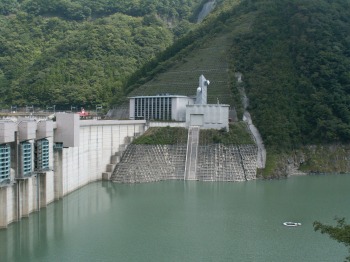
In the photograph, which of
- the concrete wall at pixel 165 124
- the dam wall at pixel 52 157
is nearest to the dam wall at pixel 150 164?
the dam wall at pixel 52 157

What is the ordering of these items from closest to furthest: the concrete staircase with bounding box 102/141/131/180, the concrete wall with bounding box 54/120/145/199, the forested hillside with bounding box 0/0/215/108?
1. the concrete wall with bounding box 54/120/145/199
2. the concrete staircase with bounding box 102/141/131/180
3. the forested hillside with bounding box 0/0/215/108

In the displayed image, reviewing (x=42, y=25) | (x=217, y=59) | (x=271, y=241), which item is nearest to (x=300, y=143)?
(x=217, y=59)

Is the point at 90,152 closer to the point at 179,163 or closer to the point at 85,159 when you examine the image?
the point at 85,159

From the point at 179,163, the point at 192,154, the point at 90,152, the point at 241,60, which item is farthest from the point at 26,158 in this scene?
the point at 241,60

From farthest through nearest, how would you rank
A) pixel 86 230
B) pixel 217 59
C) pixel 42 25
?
pixel 42 25 < pixel 217 59 < pixel 86 230

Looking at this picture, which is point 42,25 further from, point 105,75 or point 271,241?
point 271,241

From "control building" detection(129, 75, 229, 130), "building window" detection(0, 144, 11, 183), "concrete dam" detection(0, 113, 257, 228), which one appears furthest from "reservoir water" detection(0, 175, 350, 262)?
"control building" detection(129, 75, 229, 130)

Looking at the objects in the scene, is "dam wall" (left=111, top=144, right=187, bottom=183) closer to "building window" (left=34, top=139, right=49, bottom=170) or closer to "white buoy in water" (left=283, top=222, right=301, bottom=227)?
"building window" (left=34, top=139, right=49, bottom=170)

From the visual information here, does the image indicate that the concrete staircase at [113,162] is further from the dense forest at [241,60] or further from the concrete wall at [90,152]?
the dense forest at [241,60]
